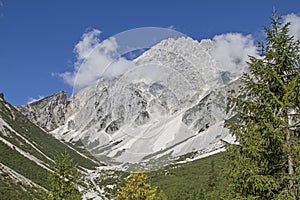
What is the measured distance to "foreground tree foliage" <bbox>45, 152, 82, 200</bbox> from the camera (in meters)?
23.0

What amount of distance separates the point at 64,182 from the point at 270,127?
51.1ft

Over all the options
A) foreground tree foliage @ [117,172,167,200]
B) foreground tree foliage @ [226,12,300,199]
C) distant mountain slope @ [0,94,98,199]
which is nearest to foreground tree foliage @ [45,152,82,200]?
foreground tree foliage @ [117,172,167,200]

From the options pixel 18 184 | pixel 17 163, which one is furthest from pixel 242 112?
pixel 17 163

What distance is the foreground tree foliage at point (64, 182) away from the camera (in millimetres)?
23016

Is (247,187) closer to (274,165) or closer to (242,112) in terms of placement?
(274,165)

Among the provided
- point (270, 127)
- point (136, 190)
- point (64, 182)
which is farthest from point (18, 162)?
point (270, 127)

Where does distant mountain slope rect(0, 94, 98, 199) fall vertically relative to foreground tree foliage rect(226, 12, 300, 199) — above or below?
above

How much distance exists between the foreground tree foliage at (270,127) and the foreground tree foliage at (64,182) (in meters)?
13.1

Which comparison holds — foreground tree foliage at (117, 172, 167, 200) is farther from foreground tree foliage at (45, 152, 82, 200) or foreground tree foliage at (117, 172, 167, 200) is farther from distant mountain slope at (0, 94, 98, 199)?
distant mountain slope at (0, 94, 98, 199)

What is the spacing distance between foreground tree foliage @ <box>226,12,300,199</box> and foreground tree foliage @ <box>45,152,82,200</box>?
1312cm

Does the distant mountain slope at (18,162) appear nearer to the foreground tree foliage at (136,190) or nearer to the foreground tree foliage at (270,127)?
the foreground tree foliage at (136,190)

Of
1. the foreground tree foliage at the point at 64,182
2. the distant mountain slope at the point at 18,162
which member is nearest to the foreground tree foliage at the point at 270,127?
the foreground tree foliage at the point at 64,182

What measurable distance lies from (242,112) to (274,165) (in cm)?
243

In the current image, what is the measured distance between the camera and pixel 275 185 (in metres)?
12.4
